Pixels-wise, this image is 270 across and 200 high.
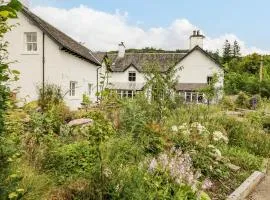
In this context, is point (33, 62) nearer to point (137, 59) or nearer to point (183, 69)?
point (183, 69)

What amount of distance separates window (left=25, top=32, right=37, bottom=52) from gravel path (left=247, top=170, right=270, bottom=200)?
17.1 m

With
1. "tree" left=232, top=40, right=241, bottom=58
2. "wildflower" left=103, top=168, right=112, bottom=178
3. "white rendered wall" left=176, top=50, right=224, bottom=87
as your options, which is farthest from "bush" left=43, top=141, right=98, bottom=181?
"tree" left=232, top=40, right=241, bottom=58

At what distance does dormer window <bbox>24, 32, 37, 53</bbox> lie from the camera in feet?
75.9

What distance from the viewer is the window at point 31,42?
23.1 meters

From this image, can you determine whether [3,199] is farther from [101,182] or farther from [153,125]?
[153,125]

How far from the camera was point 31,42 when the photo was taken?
75.9ft


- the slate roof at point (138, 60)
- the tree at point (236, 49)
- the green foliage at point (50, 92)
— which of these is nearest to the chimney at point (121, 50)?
the slate roof at point (138, 60)

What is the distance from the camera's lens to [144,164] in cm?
604

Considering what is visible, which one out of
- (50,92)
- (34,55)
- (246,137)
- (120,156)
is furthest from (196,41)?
(120,156)

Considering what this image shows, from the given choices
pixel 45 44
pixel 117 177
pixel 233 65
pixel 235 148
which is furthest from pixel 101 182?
pixel 233 65

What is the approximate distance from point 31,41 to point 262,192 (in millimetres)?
17836

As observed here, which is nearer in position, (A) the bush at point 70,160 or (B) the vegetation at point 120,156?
(B) the vegetation at point 120,156

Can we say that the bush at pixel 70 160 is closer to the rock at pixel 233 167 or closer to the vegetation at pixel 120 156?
the vegetation at pixel 120 156

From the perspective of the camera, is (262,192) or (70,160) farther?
(262,192)
